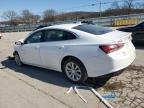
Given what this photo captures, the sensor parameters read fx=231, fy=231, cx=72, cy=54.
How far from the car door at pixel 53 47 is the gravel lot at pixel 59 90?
485mm

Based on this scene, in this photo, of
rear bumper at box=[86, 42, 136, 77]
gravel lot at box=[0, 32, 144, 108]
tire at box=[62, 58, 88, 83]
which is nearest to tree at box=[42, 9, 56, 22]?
gravel lot at box=[0, 32, 144, 108]

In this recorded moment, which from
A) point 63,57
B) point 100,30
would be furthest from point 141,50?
point 63,57

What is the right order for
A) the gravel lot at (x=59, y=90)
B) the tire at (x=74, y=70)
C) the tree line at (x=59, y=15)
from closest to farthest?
the gravel lot at (x=59, y=90) → the tire at (x=74, y=70) → the tree line at (x=59, y=15)

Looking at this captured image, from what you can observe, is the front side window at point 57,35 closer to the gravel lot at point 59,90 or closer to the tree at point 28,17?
the gravel lot at point 59,90

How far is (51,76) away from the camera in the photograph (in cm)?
688

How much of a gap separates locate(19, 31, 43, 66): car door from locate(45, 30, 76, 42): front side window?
33cm

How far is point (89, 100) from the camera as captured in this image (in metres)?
4.89

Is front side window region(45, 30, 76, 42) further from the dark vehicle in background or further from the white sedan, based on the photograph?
the dark vehicle in background

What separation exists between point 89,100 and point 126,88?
41.8 inches

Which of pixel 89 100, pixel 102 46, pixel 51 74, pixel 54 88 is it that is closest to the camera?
pixel 89 100

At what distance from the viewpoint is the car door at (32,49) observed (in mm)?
7164

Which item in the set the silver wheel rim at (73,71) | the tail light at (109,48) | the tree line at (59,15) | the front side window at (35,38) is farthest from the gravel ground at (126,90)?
the tree line at (59,15)

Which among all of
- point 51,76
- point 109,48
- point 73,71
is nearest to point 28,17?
point 51,76

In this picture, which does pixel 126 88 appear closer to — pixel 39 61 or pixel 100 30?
pixel 100 30
